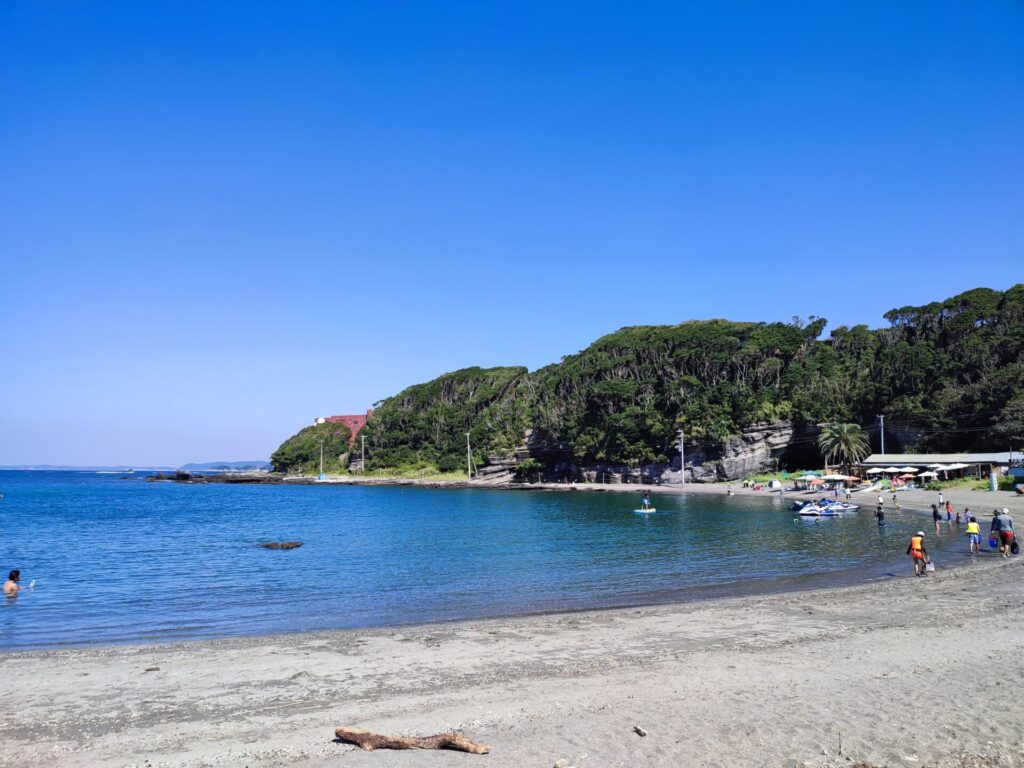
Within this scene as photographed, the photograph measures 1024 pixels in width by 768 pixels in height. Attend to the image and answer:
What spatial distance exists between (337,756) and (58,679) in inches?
309

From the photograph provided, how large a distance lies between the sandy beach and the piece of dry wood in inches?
6.2

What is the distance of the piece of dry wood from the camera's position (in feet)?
28.4

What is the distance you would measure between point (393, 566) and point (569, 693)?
20233 mm

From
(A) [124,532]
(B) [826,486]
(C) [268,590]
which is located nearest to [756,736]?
(C) [268,590]

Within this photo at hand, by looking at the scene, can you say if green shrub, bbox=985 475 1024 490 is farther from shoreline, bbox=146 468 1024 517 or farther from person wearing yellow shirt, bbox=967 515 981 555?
person wearing yellow shirt, bbox=967 515 981 555

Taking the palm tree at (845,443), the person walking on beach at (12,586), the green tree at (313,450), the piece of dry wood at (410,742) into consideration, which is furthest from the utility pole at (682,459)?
the piece of dry wood at (410,742)

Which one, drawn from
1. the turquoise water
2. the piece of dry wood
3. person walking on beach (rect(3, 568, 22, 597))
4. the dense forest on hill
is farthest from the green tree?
the piece of dry wood

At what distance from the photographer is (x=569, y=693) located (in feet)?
36.9

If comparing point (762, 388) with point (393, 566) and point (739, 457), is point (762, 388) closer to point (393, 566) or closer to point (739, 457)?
point (739, 457)

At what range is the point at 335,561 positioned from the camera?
32.1m

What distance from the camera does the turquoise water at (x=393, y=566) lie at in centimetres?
2008

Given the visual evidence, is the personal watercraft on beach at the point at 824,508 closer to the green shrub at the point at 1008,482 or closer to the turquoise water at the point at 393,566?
the turquoise water at the point at 393,566

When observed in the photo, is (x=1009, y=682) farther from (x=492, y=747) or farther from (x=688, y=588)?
(x=688, y=588)

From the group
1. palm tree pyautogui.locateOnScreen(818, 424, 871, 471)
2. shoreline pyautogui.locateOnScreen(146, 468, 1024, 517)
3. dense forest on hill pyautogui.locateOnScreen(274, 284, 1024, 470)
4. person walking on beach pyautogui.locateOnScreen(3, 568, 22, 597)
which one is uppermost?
dense forest on hill pyautogui.locateOnScreen(274, 284, 1024, 470)
